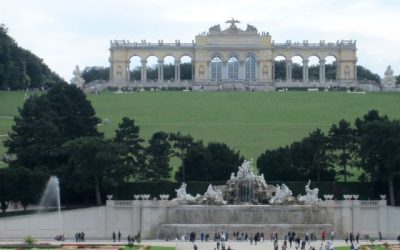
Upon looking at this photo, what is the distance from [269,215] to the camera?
59438 mm

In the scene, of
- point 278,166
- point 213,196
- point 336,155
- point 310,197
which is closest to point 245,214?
point 213,196

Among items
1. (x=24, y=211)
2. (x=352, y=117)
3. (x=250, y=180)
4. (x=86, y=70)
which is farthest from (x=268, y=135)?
(x=86, y=70)

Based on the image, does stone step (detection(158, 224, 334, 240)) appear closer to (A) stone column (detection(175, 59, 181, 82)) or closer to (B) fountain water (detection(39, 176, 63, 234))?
(B) fountain water (detection(39, 176, 63, 234))

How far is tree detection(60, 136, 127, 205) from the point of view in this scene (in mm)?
61719

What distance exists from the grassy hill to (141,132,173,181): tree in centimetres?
749

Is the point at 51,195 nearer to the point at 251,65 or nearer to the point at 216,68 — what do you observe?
the point at 251,65

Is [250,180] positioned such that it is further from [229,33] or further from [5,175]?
[229,33]

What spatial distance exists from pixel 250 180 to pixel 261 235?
4.68 m

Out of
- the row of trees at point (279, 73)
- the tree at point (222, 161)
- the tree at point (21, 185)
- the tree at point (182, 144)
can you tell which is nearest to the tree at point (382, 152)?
the tree at point (222, 161)

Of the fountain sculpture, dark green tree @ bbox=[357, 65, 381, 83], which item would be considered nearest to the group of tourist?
the fountain sculpture

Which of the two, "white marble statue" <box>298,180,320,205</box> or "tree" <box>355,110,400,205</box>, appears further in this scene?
"tree" <box>355,110,400,205</box>

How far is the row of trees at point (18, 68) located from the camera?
353 ft

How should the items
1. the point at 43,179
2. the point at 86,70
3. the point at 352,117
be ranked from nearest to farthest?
the point at 43,179 < the point at 352,117 < the point at 86,70

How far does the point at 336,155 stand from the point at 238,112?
22855 millimetres
